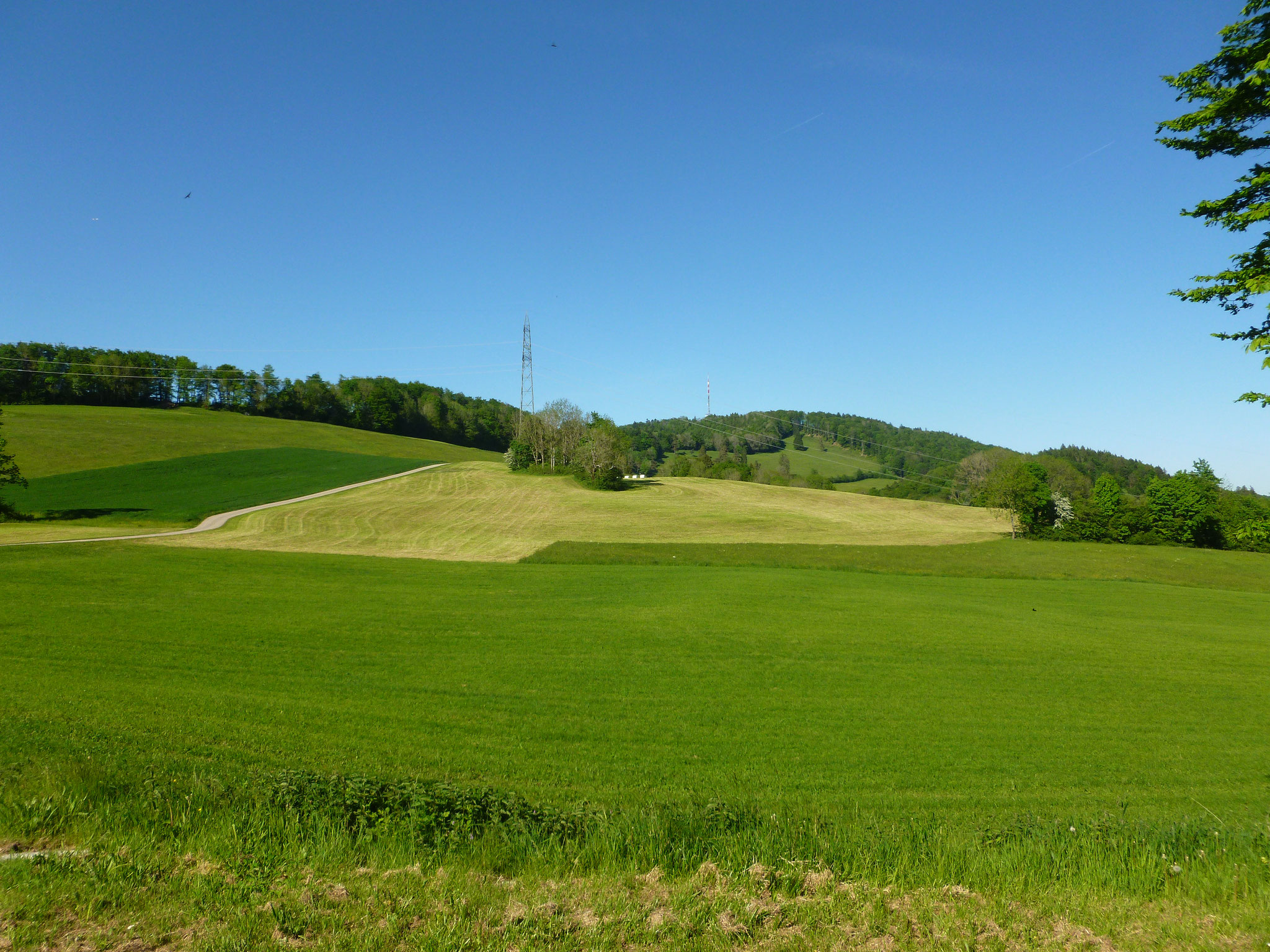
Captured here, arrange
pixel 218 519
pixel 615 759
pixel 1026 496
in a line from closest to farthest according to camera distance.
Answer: pixel 615 759
pixel 218 519
pixel 1026 496

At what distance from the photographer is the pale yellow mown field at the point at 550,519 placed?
47.3 metres

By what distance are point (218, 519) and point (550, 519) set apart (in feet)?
84.2

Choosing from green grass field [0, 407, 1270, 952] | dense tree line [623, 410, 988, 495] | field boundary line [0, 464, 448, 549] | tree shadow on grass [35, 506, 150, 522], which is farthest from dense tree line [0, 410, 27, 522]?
dense tree line [623, 410, 988, 495]

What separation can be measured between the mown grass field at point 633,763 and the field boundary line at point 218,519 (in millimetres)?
10443

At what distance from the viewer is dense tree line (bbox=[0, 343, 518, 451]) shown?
373ft

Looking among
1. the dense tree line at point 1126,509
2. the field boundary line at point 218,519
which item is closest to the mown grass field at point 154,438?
the field boundary line at point 218,519

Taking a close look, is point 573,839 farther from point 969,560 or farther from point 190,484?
point 190,484

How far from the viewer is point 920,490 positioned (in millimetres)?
114125

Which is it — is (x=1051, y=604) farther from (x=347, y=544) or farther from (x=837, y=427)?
(x=837, y=427)

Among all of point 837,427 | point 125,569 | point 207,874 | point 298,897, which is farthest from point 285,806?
point 837,427

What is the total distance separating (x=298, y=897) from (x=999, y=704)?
1559 cm

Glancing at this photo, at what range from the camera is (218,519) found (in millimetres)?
54594

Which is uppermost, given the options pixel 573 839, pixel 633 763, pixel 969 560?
pixel 573 839

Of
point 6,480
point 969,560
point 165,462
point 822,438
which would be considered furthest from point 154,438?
point 822,438
